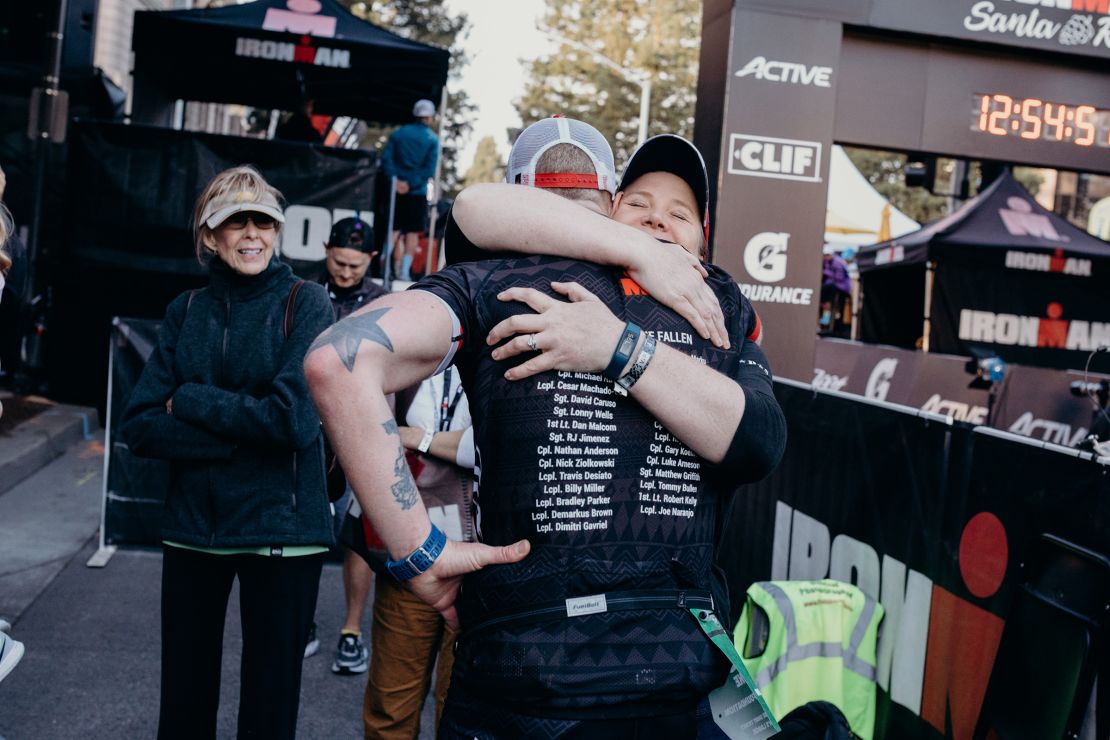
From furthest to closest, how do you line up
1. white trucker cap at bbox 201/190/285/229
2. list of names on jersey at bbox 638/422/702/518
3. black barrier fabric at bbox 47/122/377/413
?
black barrier fabric at bbox 47/122/377/413
white trucker cap at bbox 201/190/285/229
list of names on jersey at bbox 638/422/702/518

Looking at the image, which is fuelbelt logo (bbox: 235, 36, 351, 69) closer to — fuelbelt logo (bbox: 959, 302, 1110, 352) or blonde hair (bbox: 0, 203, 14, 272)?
blonde hair (bbox: 0, 203, 14, 272)

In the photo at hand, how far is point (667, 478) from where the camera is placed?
190 centimetres

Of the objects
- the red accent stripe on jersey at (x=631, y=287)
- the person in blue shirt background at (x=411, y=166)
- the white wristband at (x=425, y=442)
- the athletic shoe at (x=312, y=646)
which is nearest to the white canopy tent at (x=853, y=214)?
the person in blue shirt background at (x=411, y=166)

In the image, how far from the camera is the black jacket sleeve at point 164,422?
132 inches

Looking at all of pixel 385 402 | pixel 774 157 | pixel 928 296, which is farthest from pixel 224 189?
pixel 928 296

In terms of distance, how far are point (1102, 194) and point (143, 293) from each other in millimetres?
45084

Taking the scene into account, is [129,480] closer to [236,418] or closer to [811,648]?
[236,418]

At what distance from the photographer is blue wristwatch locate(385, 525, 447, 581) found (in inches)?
72.1

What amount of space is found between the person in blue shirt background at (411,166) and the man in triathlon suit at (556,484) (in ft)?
35.0

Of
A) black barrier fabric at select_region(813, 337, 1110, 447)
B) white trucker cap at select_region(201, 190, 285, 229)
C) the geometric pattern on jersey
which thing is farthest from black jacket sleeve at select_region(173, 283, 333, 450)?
black barrier fabric at select_region(813, 337, 1110, 447)

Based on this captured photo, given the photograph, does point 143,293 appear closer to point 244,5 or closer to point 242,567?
point 244,5

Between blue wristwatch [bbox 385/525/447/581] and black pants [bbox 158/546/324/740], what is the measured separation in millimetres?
1636

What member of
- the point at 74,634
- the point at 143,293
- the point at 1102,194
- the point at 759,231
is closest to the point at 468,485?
the point at 74,634

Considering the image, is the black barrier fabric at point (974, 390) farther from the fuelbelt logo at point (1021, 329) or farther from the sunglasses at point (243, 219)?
the sunglasses at point (243, 219)
